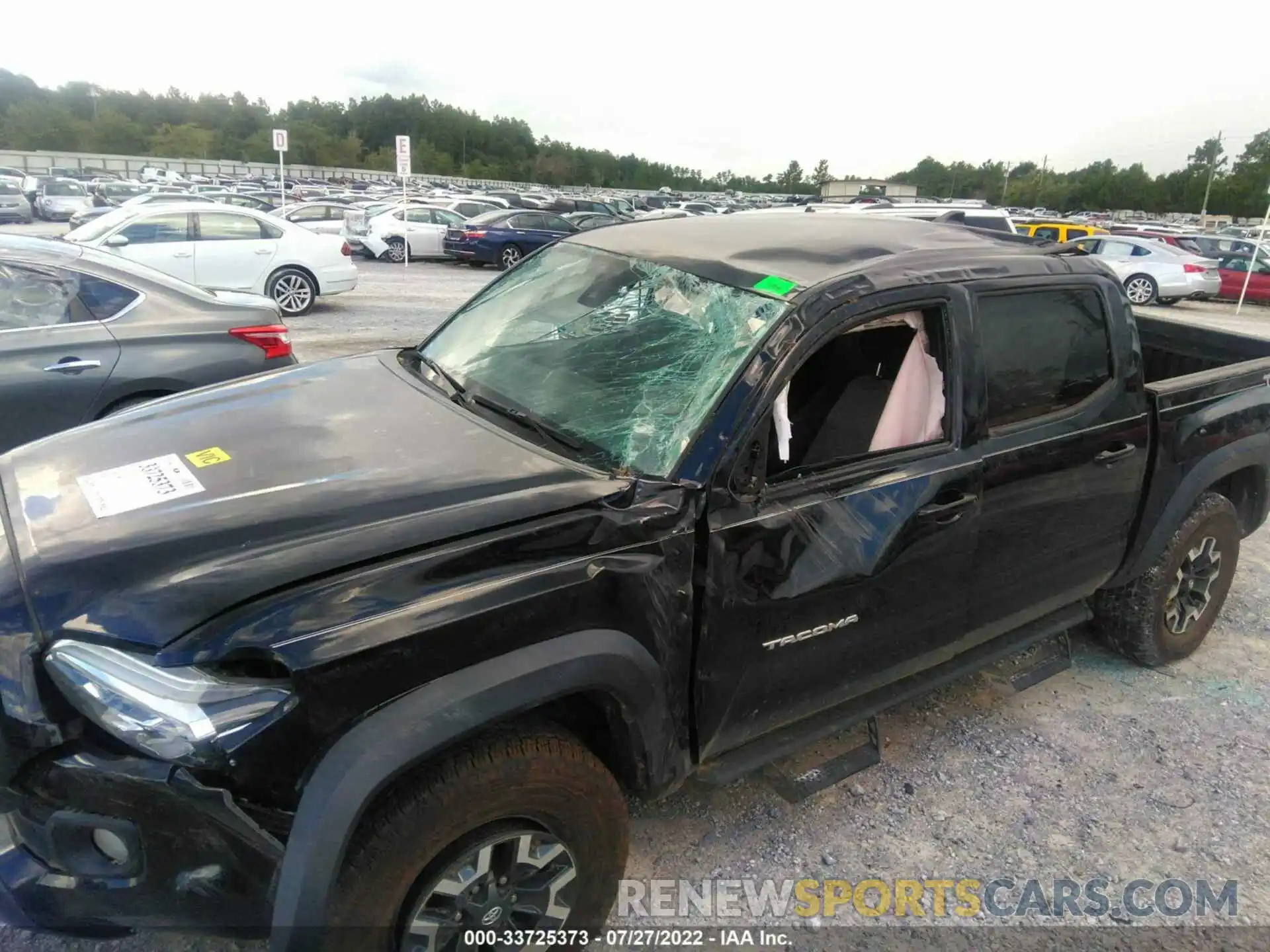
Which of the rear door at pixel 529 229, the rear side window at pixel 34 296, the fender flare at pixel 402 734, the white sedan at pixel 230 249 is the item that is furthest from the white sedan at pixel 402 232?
the fender flare at pixel 402 734

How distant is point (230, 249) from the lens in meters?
10.7

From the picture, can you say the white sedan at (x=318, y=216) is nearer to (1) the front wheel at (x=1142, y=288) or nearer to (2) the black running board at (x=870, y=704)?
(1) the front wheel at (x=1142, y=288)

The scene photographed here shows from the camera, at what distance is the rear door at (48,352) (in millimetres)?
4172

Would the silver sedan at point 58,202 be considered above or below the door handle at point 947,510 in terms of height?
above

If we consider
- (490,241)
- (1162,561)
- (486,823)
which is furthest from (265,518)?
(490,241)

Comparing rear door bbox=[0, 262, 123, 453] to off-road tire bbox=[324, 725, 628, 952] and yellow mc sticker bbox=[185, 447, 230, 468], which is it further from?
off-road tire bbox=[324, 725, 628, 952]

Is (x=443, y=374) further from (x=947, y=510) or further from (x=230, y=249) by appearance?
(x=230, y=249)

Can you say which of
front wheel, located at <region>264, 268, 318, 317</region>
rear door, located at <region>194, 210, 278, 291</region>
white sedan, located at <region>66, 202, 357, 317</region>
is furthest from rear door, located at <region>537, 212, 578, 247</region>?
rear door, located at <region>194, 210, 278, 291</region>

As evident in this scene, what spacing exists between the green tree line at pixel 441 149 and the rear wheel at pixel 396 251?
70184 millimetres

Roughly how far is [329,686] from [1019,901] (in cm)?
219

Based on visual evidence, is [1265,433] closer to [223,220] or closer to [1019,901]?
[1019,901]

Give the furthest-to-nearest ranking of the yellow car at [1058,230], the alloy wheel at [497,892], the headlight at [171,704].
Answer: the yellow car at [1058,230]
the alloy wheel at [497,892]
the headlight at [171,704]

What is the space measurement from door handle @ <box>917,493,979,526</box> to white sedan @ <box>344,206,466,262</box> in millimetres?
18353

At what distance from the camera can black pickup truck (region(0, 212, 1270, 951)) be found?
1.64m
